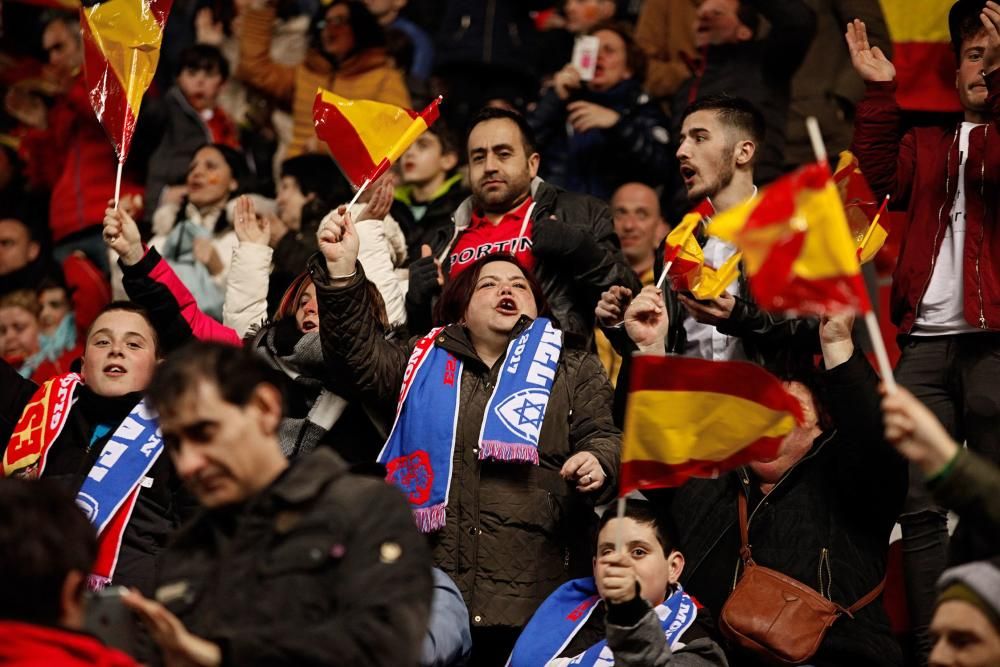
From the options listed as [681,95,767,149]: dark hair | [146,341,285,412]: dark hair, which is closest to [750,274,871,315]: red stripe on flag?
[146,341,285,412]: dark hair

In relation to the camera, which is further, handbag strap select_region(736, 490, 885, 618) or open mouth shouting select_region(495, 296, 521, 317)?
open mouth shouting select_region(495, 296, 521, 317)

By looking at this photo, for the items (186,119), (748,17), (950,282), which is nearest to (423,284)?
(950,282)

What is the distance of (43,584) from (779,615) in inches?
112

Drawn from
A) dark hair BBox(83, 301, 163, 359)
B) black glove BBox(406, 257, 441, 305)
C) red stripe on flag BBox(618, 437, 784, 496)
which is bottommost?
red stripe on flag BBox(618, 437, 784, 496)

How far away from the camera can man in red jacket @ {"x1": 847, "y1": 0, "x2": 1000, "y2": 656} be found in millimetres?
6066

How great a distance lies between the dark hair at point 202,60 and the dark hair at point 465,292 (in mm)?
4452

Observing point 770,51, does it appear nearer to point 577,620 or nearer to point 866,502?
point 866,502

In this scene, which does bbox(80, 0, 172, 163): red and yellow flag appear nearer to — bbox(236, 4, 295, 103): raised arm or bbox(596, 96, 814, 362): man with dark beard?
bbox(596, 96, 814, 362): man with dark beard

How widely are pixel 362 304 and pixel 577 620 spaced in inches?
58.9

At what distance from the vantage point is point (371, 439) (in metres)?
6.77

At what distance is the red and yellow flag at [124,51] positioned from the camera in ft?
23.4

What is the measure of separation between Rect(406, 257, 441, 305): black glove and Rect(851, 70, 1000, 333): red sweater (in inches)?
76.3

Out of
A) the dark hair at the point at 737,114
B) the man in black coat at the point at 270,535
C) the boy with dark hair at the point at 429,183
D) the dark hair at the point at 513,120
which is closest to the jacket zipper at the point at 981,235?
the dark hair at the point at 737,114

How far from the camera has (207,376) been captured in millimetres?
4094
